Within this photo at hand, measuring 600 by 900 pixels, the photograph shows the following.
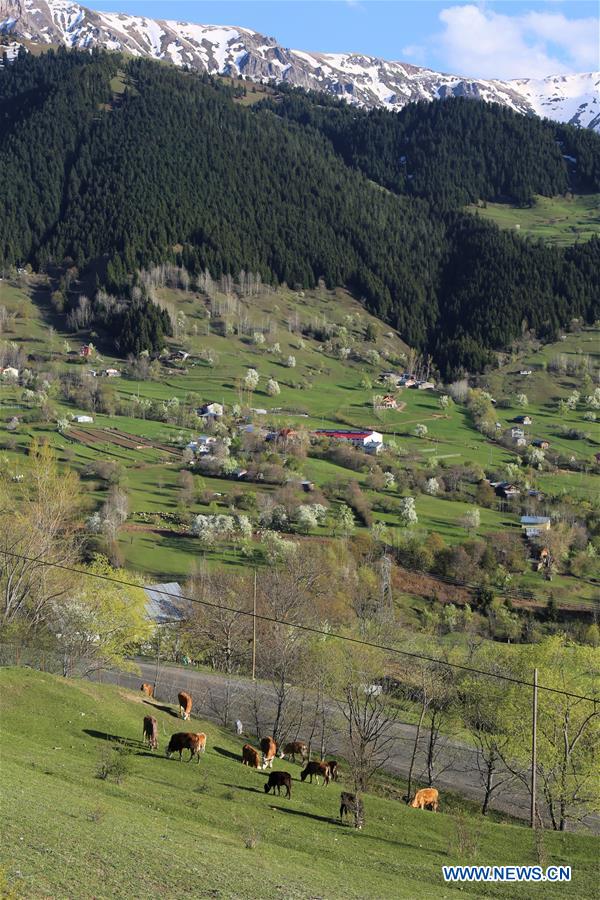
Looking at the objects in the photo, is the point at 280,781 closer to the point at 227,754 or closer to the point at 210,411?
the point at 227,754

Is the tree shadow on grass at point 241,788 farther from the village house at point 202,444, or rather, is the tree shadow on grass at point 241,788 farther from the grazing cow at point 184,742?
the village house at point 202,444

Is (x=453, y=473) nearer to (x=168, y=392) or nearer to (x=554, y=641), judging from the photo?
(x=168, y=392)

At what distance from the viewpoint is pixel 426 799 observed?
3259 cm

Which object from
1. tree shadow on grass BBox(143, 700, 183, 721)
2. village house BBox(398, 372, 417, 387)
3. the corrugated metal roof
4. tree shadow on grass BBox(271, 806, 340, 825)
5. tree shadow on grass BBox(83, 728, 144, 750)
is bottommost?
the corrugated metal roof

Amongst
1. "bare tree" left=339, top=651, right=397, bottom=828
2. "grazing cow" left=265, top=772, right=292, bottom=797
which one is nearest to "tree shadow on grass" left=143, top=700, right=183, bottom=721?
"bare tree" left=339, top=651, right=397, bottom=828

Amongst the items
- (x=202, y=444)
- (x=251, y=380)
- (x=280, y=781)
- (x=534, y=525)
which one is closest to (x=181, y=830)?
(x=280, y=781)

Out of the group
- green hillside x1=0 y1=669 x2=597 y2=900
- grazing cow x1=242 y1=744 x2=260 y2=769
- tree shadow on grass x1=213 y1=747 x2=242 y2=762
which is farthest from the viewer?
tree shadow on grass x1=213 y1=747 x2=242 y2=762

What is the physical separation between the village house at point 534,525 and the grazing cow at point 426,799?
250 ft

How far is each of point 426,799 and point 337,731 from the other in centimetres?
944

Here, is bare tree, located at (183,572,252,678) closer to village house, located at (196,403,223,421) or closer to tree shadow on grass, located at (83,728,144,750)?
tree shadow on grass, located at (83,728,144,750)

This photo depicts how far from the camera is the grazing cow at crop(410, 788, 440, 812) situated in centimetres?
3219

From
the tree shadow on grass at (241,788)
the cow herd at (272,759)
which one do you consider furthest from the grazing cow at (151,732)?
the tree shadow on grass at (241,788)

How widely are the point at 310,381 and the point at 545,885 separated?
153778 millimetres

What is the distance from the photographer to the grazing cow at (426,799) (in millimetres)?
32188
